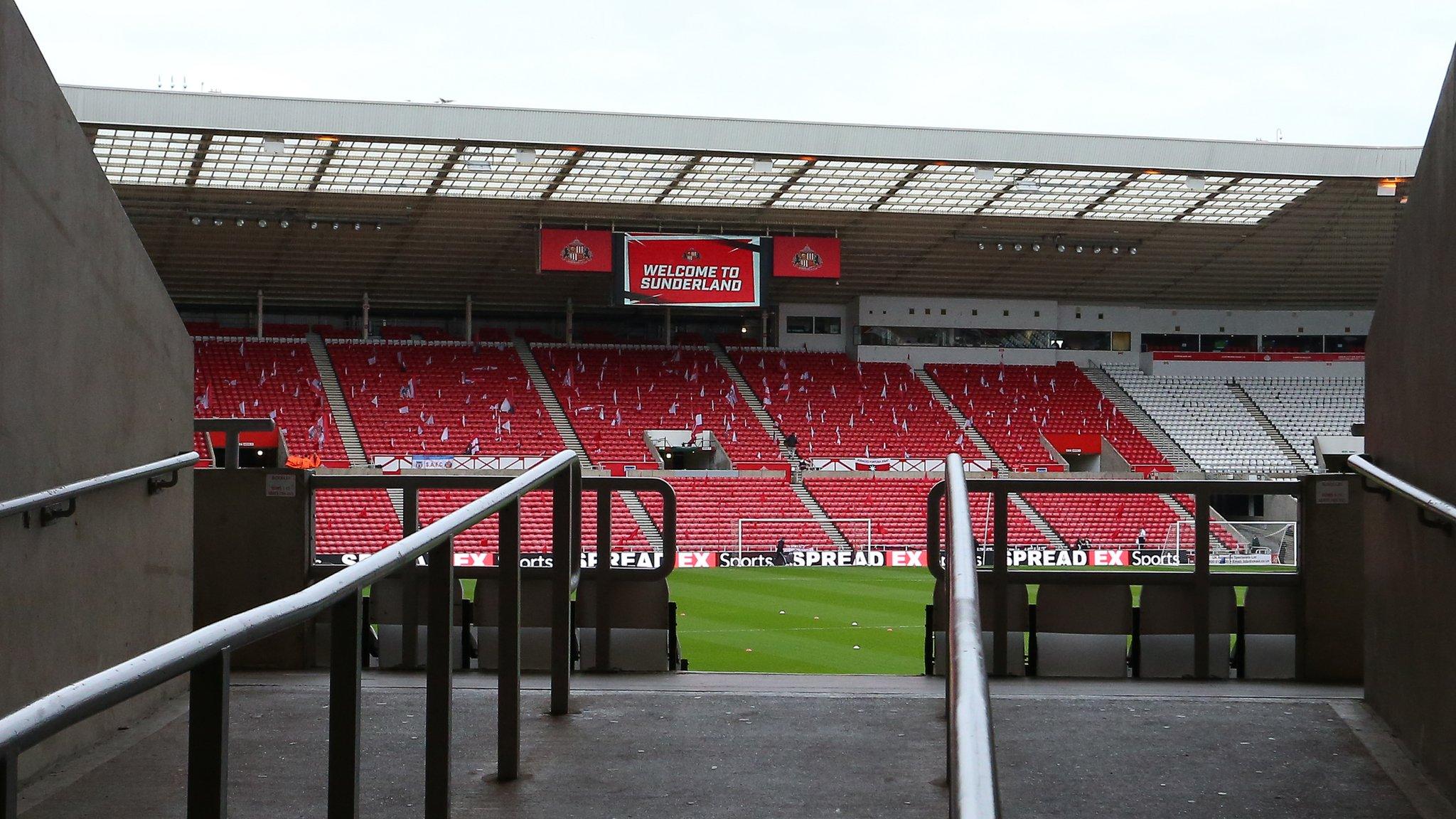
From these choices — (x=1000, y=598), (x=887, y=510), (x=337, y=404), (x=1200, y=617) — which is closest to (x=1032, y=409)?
(x=887, y=510)

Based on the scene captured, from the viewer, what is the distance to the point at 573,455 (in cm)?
491

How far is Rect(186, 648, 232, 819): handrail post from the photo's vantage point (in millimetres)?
1623

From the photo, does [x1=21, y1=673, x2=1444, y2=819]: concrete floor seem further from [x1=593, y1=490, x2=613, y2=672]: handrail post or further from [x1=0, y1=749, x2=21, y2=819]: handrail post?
[x1=0, y1=749, x2=21, y2=819]: handrail post

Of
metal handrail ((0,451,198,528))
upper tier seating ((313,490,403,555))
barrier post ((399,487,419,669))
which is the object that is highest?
metal handrail ((0,451,198,528))

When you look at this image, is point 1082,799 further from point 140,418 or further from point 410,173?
point 410,173

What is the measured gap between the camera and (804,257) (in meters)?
37.4

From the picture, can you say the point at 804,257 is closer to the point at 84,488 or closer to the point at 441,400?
the point at 441,400

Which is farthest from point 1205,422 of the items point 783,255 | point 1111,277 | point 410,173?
point 410,173

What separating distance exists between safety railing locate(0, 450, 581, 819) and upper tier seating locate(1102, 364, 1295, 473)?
126 ft

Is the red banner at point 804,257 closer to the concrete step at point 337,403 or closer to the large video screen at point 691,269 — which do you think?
the large video screen at point 691,269

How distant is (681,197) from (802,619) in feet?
61.9

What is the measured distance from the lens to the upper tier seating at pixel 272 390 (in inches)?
1380

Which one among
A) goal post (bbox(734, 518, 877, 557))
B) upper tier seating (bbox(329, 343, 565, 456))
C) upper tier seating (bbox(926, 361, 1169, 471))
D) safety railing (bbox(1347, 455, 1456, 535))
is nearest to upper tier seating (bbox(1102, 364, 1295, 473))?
upper tier seating (bbox(926, 361, 1169, 471))

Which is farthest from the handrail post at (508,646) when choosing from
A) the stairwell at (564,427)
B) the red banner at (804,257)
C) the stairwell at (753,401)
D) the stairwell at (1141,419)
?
the stairwell at (1141,419)
